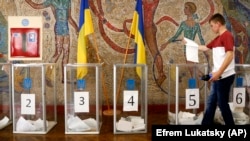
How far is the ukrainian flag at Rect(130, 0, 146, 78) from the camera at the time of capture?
4.32 m

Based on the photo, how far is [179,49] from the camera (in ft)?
15.9

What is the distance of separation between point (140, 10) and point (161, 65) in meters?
0.86

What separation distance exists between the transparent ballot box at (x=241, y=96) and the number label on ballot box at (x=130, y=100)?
102cm

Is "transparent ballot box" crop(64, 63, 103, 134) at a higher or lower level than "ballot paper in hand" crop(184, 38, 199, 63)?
lower

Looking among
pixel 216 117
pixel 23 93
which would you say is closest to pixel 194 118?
pixel 216 117

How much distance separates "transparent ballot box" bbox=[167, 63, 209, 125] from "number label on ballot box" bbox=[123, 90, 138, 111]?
0.46 m

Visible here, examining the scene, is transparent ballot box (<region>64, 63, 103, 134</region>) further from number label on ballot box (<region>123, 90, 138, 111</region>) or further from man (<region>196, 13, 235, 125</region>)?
man (<region>196, 13, 235, 125</region>)

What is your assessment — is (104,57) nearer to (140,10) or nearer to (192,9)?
(140,10)

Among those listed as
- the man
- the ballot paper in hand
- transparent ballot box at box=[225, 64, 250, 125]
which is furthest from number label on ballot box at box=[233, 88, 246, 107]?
the ballot paper in hand

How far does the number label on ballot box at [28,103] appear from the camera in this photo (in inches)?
144

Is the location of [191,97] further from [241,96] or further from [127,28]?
[127,28]

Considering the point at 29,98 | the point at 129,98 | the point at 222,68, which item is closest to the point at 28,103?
the point at 29,98

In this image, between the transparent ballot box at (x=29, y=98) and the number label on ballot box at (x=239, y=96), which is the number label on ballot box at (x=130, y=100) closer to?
the transparent ballot box at (x=29, y=98)

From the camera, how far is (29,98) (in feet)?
12.0
